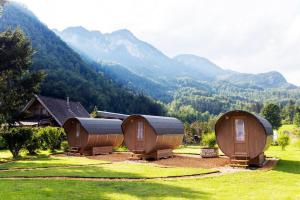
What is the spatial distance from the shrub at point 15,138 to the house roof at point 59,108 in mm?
15709

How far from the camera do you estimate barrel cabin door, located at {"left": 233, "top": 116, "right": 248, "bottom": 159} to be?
21.7 m

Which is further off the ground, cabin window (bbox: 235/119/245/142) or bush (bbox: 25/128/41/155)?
cabin window (bbox: 235/119/245/142)

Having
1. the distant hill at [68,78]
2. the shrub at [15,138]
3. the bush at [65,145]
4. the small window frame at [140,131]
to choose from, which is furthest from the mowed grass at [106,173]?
the distant hill at [68,78]

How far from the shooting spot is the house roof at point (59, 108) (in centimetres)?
4453

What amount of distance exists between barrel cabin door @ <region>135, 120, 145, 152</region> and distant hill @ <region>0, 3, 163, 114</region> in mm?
47498

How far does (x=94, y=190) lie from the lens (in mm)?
13250

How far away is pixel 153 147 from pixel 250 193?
1373 centimetres

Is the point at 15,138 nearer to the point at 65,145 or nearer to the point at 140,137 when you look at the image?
the point at 65,145

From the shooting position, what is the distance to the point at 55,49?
3915 inches

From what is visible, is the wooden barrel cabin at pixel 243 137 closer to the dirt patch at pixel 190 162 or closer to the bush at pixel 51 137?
the dirt patch at pixel 190 162

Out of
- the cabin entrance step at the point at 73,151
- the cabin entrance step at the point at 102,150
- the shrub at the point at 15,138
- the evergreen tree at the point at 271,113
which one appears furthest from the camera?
the evergreen tree at the point at 271,113

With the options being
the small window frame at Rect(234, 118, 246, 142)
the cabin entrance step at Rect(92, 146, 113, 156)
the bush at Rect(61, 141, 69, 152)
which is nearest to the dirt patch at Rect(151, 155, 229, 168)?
the small window frame at Rect(234, 118, 246, 142)

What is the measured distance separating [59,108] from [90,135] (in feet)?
62.3

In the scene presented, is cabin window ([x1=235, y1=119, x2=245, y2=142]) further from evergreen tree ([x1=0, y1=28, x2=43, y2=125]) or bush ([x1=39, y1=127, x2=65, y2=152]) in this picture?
bush ([x1=39, y1=127, x2=65, y2=152])
